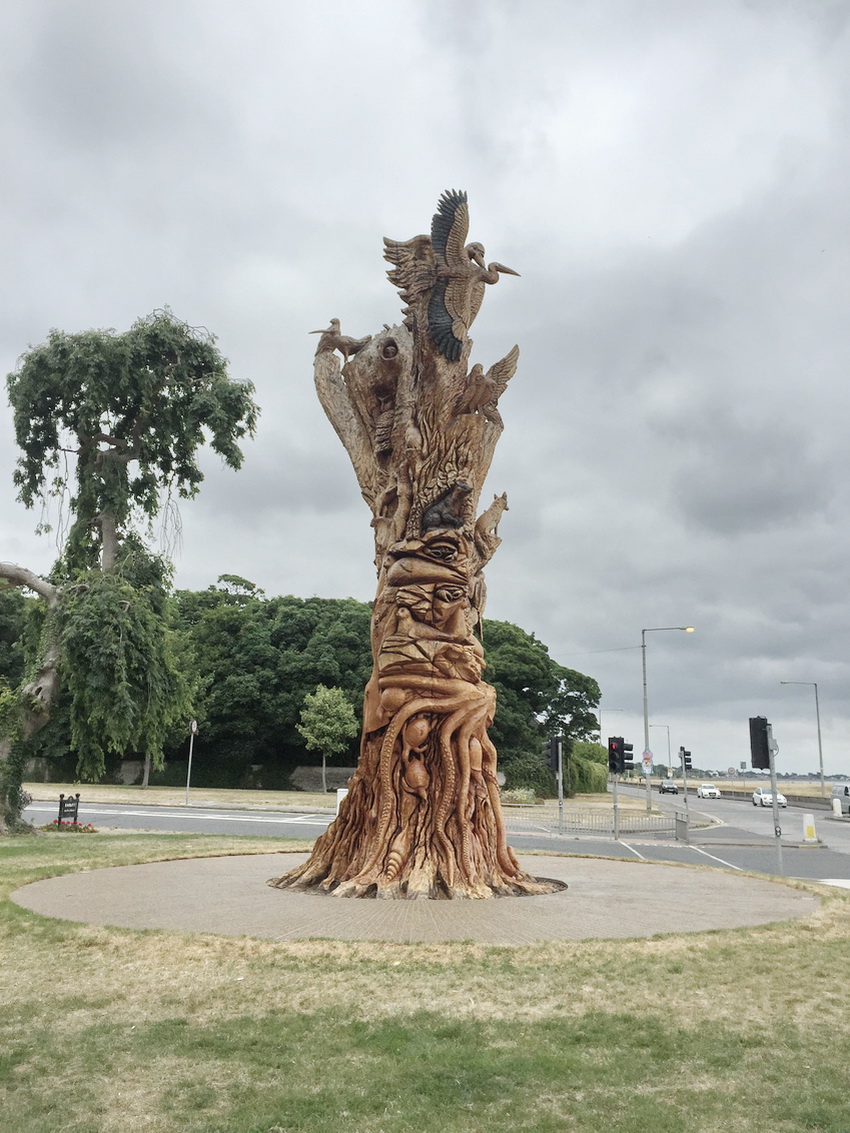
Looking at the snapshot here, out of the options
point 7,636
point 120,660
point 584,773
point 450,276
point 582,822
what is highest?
point 450,276

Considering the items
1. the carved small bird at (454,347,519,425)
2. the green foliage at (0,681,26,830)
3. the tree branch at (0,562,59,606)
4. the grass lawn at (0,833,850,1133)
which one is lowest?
the grass lawn at (0,833,850,1133)

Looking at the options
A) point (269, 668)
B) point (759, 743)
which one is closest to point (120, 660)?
point (759, 743)

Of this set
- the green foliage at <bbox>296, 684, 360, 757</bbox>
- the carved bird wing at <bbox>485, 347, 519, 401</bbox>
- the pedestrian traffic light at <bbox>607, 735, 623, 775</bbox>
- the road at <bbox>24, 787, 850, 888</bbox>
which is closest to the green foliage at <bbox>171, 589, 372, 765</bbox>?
the green foliage at <bbox>296, 684, 360, 757</bbox>

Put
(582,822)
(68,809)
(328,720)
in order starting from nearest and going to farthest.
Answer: (68,809) → (582,822) → (328,720)

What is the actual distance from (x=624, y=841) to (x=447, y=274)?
17.9m

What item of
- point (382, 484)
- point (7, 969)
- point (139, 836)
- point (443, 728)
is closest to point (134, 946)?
point (7, 969)

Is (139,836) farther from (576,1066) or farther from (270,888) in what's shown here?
(576,1066)

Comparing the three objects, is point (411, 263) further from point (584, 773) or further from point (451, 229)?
point (584, 773)

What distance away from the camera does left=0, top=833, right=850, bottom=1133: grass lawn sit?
4.52m

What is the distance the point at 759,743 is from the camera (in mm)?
16625

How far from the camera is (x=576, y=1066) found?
5.13 metres

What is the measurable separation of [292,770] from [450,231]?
4018 centimetres

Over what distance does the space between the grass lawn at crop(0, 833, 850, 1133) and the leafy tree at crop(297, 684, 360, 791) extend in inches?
1374

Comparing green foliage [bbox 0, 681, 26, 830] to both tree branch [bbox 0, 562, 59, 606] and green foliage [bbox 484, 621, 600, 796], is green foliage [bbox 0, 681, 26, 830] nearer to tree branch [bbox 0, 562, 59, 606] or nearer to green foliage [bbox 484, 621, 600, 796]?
tree branch [bbox 0, 562, 59, 606]
